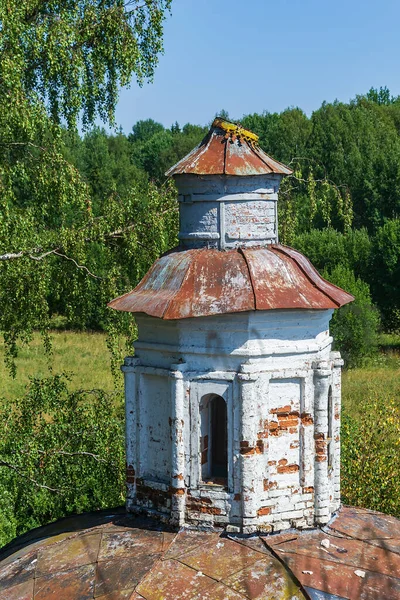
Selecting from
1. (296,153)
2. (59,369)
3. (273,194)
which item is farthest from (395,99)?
(273,194)

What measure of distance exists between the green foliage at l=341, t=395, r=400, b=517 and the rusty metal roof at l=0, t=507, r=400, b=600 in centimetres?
561

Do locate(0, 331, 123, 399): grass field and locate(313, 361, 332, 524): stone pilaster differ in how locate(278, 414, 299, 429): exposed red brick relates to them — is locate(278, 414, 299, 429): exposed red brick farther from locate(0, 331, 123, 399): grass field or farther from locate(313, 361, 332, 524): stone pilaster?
locate(0, 331, 123, 399): grass field

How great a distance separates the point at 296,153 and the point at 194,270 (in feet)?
128

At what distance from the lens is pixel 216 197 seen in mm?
7371

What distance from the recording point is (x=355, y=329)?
1211 inches

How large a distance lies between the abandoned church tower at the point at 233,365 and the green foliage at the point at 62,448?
564 cm

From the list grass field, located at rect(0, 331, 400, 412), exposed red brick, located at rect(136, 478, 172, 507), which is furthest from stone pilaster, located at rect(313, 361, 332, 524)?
grass field, located at rect(0, 331, 400, 412)

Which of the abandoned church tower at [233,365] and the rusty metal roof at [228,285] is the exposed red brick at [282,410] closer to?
the abandoned church tower at [233,365]

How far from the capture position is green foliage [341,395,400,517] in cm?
1302

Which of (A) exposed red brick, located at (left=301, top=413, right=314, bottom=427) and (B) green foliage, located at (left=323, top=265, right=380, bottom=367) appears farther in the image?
(B) green foliage, located at (left=323, top=265, right=380, bottom=367)

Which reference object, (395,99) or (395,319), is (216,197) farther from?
(395,99)

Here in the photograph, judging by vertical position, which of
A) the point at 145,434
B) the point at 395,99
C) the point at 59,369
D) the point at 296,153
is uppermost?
the point at 395,99

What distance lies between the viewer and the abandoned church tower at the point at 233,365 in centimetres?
693

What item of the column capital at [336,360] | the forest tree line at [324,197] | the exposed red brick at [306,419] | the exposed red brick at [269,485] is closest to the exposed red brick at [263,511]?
the exposed red brick at [269,485]
